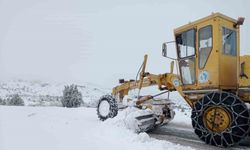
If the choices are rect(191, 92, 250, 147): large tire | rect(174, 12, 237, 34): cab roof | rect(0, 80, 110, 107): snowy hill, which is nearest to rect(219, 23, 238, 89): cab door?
rect(174, 12, 237, 34): cab roof

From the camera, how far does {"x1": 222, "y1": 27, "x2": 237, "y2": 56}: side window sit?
27.6ft

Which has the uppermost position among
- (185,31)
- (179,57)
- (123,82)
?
(185,31)

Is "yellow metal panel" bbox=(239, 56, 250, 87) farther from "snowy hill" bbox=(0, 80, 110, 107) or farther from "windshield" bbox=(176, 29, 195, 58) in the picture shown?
"snowy hill" bbox=(0, 80, 110, 107)

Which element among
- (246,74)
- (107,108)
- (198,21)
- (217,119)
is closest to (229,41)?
(198,21)

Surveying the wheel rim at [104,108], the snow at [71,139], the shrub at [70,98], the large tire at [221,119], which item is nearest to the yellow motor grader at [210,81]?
the large tire at [221,119]

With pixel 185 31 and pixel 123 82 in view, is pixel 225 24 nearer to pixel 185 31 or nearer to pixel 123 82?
pixel 185 31

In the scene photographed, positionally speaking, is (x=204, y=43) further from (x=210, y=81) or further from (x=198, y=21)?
(x=210, y=81)

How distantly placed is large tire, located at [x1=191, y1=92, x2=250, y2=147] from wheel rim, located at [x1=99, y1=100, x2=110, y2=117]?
164 inches

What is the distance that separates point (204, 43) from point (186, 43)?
2.48 feet

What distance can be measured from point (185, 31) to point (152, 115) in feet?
9.41

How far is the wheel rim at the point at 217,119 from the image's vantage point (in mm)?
7199

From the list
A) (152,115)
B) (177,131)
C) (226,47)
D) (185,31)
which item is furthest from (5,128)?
(226,47)

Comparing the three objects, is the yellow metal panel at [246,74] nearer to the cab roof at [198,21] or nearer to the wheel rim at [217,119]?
the wheel rim at [217,119]

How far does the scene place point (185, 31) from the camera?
9102 mm
